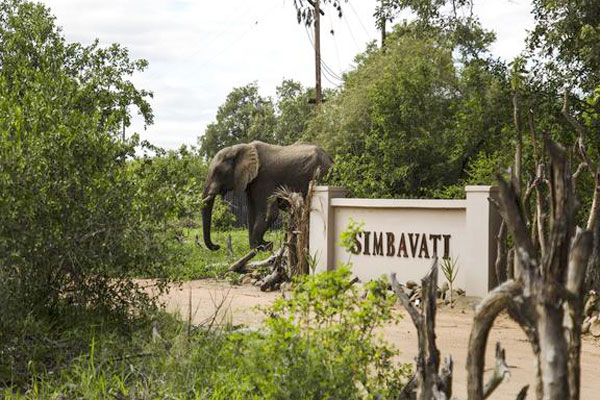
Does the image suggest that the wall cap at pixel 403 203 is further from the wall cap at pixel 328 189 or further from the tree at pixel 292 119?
the tree at pixel 292 119

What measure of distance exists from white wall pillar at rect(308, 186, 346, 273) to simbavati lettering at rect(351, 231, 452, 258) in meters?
0.71

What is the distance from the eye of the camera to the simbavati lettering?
39.8ft

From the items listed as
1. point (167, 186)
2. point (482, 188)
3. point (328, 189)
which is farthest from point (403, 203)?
point (167, 186)

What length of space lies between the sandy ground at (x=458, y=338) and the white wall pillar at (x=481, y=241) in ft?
1.03

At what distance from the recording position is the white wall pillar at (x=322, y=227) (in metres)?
13.9

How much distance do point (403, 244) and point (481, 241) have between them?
1.50m

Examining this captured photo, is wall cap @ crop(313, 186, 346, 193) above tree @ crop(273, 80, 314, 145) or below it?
below

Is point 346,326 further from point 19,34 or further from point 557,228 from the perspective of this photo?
point 19,34

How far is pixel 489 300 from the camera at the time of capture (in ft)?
9.48

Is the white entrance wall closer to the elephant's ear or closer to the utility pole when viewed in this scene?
the elephant's ear

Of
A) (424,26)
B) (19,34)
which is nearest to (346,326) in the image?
(424,26)

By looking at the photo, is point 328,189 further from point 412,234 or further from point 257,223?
point 257,223

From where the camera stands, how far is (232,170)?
1923 centimetres

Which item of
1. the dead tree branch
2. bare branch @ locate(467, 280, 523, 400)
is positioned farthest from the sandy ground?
bare branch @ locate(467, 280, 523, 400)
